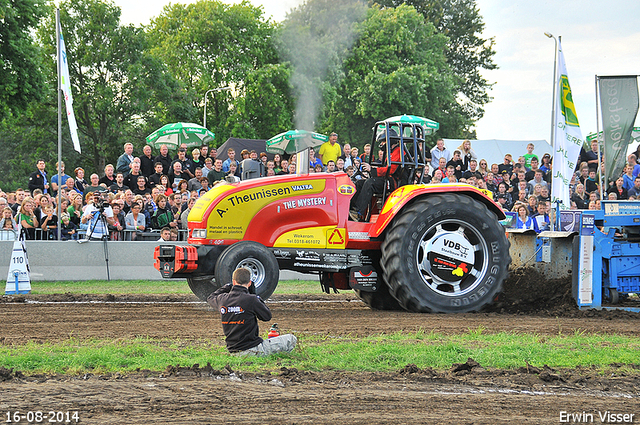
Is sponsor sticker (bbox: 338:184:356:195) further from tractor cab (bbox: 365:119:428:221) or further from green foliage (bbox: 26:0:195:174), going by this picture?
green foliage (bbox: 26:0:195:174)

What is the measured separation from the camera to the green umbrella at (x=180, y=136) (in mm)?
18328

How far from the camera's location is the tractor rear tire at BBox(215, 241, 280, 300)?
8344 millimetres

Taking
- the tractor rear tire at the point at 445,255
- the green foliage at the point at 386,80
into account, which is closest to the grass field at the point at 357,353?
the tractor rear tire at the point at 445,255

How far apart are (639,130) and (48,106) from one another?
30868 mm

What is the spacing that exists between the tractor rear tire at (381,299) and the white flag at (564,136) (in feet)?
13.1

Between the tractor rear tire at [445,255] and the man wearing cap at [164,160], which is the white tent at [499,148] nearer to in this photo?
the man wearing cap at [164,160]

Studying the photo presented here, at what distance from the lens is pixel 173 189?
15.7 m

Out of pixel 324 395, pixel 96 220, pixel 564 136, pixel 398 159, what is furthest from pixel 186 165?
pixel 324 395

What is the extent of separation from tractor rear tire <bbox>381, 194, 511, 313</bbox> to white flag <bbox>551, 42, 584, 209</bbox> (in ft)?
11.0

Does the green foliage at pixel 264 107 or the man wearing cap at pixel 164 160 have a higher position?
the green foliage at pixel 264 107

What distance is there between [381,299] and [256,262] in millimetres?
2151

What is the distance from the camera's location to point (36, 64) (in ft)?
72.3

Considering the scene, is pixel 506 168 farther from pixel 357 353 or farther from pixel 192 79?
pixel 192 79

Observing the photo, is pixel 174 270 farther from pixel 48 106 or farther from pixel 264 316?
pixel 48 106
